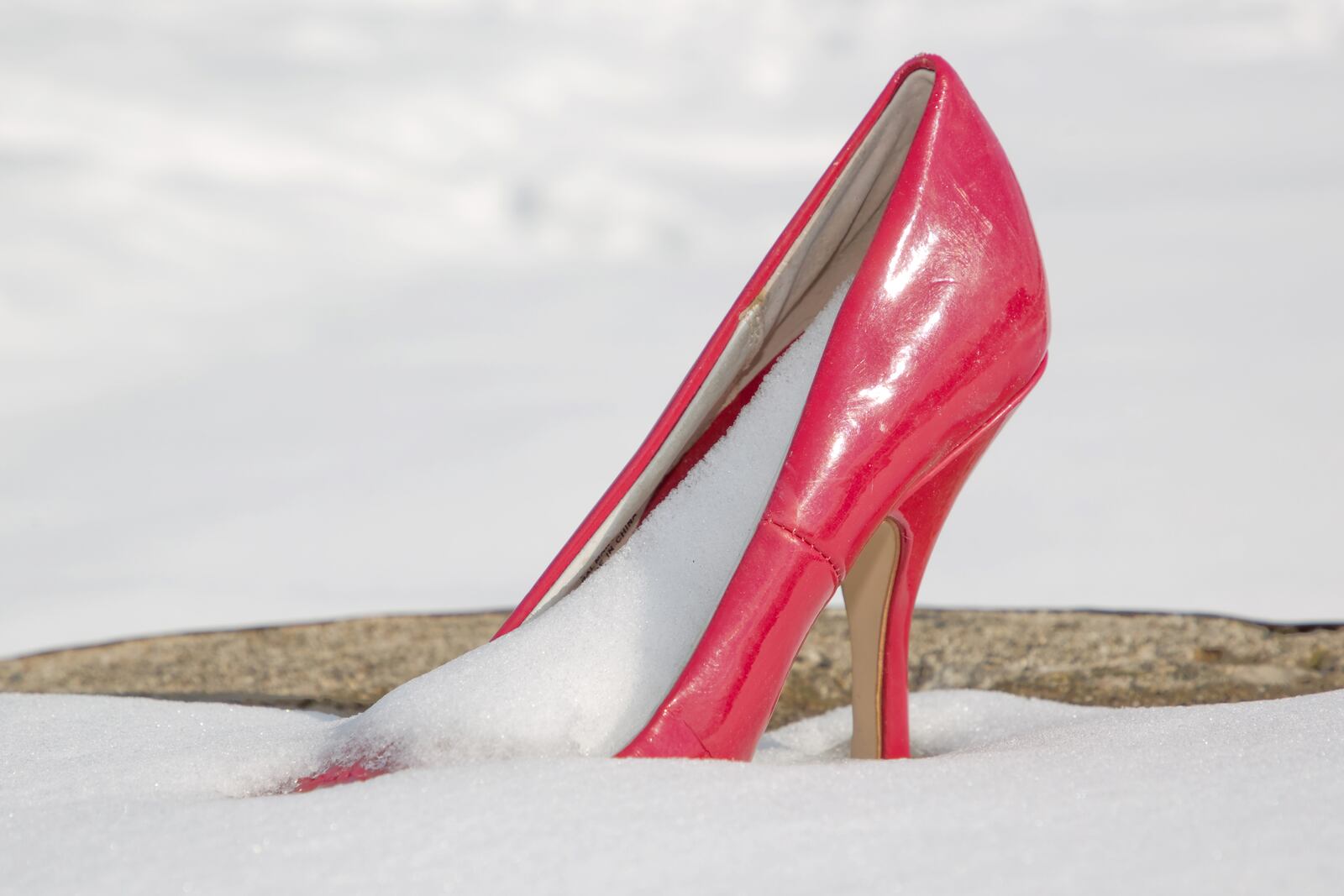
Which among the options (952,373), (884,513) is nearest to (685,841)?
(884,513)

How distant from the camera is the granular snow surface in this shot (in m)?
0.95

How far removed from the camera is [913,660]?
101 inches

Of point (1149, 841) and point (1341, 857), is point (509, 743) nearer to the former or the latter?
point (1149, 841)

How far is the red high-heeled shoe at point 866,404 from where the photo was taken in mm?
1360

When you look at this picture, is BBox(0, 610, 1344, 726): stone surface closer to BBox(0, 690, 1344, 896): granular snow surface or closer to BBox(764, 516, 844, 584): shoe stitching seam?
BBox(764, 516, 844, 584): shoe stitching seam

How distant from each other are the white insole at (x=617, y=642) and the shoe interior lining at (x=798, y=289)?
3cm

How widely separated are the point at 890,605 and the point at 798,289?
1.41 feet

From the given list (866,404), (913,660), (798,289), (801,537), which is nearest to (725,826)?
(801,537)

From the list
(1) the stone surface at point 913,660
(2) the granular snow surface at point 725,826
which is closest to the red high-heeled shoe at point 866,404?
(2) the granular snow surface at point 725,826

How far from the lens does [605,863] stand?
0.96 meters

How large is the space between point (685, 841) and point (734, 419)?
794mm

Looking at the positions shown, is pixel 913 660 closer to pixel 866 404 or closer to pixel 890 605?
pixel 890 605

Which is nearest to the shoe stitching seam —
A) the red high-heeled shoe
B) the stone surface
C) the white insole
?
the red high-heeled shoe

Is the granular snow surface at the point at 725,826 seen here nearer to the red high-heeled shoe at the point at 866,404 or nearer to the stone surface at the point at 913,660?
the red high-heeled shoe at the point at 866,404
